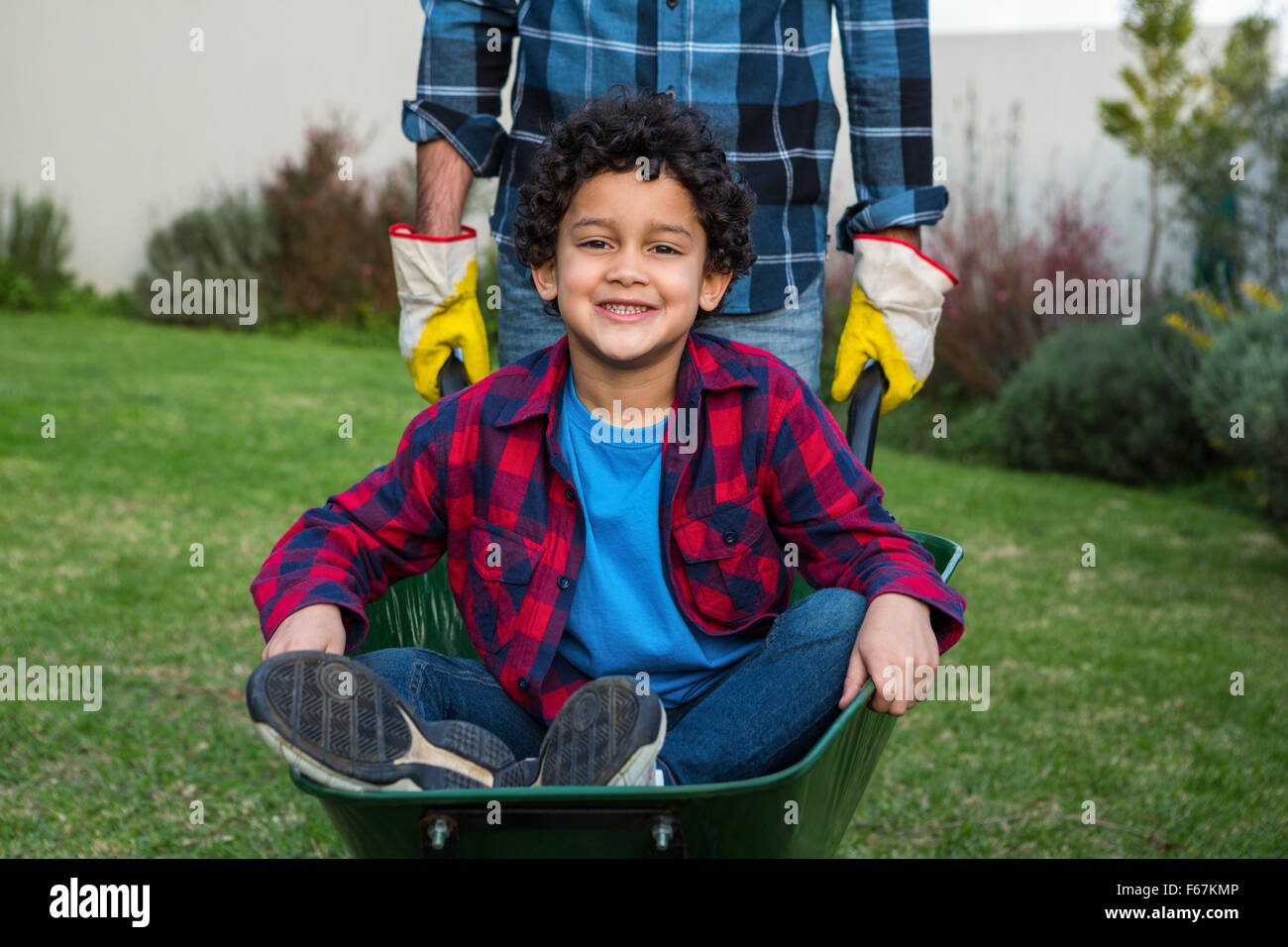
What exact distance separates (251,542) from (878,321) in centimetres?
299

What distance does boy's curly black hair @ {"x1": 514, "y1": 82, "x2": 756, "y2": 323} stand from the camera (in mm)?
1598

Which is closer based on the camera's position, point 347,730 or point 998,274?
point 347,730

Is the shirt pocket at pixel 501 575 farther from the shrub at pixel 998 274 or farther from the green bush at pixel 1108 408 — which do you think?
the shrub at pixel 998 274

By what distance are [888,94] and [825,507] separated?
2.88ft

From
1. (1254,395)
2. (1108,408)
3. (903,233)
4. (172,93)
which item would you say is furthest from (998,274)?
(172,93)

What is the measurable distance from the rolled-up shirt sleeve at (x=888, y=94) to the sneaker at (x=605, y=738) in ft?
3.84

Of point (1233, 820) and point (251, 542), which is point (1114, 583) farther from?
point (251, 542)

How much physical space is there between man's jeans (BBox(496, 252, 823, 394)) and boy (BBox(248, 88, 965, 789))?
31 cm

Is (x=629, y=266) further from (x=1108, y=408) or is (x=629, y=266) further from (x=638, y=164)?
(x=1108, y=408)

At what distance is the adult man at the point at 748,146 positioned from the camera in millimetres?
1995

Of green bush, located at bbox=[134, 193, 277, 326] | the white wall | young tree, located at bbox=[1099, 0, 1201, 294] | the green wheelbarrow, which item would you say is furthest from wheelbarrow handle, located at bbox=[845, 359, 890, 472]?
the white wall

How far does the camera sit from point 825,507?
1.59 metres

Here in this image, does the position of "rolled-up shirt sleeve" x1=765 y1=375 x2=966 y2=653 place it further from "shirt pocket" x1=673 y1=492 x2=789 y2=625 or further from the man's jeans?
the man's jeans
